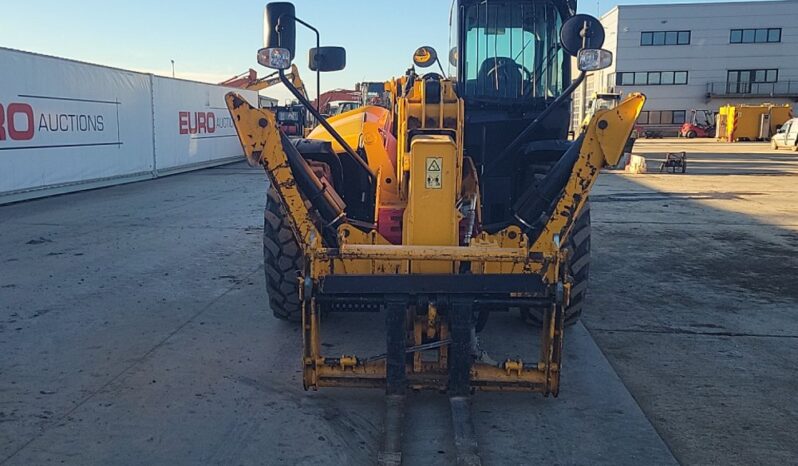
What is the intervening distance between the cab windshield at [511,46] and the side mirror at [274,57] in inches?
78.1

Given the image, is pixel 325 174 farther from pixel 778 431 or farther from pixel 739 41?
pixel 739 41

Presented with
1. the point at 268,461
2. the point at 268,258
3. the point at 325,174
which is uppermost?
the point at 325,174

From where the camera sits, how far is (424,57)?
20.1ft

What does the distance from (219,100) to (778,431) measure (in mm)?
22977

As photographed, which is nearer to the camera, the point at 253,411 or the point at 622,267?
the point at 253,411

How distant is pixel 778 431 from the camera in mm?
3889

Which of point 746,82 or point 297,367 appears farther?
point 746,82

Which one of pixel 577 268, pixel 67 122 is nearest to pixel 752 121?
pixel 67 122

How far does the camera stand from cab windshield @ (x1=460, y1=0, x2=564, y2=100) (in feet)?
19.1

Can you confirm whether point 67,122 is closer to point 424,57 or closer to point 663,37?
point 424,57

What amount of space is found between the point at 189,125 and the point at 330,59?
58.6ft

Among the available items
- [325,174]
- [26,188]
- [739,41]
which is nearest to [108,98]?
[26,188]

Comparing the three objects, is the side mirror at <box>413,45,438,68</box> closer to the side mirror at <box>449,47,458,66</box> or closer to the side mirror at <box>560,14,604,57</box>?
the side mirror at <box>449,47,458,66</box>

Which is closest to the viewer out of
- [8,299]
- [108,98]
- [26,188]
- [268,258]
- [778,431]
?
[778,431]
